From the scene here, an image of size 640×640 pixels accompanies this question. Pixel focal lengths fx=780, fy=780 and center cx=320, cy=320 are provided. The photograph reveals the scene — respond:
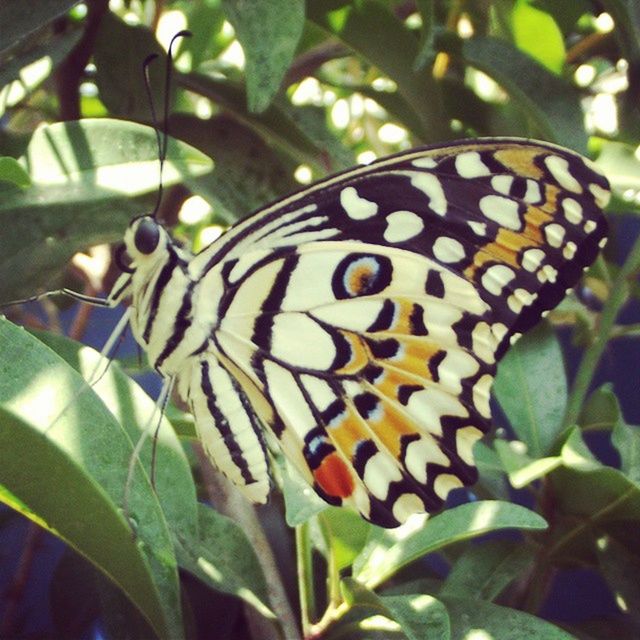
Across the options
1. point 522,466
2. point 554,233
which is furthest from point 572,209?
point 522,466

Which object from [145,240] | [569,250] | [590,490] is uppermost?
[145,240]

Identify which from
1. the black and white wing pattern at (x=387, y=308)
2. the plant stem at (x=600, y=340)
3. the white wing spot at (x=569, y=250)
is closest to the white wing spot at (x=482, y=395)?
the black and white wing pattern at (x=387, y=308)

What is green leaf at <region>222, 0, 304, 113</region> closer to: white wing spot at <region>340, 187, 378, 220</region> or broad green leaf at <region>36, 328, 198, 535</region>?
white wing spot at <region>340, 187, 378, 220</region>

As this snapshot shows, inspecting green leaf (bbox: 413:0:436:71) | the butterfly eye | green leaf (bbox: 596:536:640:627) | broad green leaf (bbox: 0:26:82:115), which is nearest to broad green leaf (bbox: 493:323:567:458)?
green leaf (bbox: 596:536:640:627)

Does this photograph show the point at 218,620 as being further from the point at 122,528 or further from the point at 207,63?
the point at 207,63

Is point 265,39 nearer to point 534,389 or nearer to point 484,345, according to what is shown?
point 484,345

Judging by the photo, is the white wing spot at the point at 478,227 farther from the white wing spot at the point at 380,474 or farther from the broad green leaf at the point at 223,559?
the broad green leaf at the point at 223,559

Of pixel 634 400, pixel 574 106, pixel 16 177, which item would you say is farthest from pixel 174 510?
pixel 634 400
